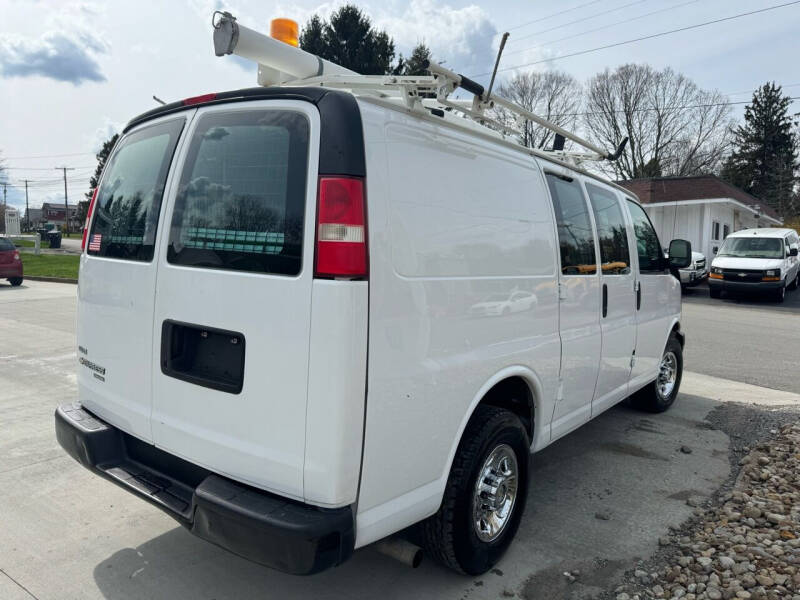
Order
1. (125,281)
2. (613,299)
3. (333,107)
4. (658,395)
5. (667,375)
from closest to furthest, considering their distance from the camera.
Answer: (333,107), (125,281), (613,299), (658,395), (667,375)

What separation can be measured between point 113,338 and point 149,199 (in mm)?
699

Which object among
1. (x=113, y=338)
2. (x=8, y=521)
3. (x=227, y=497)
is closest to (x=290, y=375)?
(x=227, y=497)

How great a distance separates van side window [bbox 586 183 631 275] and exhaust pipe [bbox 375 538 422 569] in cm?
233

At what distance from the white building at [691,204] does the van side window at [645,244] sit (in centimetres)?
2127

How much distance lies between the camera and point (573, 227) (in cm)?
375

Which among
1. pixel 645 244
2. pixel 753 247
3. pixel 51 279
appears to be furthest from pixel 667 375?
pixel 51 279

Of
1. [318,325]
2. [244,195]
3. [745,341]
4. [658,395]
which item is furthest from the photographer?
[745,341]

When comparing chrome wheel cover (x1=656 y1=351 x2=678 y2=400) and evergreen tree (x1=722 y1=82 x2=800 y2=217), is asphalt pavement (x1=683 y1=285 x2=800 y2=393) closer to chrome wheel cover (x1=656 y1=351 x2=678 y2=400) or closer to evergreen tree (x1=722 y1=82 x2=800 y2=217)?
chrome wheel cover (x1=656 y1=351 x2=678 y2=400)

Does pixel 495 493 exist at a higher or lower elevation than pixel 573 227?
lower

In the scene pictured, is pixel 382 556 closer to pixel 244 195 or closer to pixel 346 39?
pixel 244 195

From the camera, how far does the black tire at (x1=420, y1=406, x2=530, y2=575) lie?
8.88ft

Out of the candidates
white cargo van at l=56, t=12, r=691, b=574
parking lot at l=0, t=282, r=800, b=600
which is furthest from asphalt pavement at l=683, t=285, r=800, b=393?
white cargo van at l=56, t=12, r=691, b=574

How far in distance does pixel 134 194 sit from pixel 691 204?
2626cm

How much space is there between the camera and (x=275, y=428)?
87.2 inches
